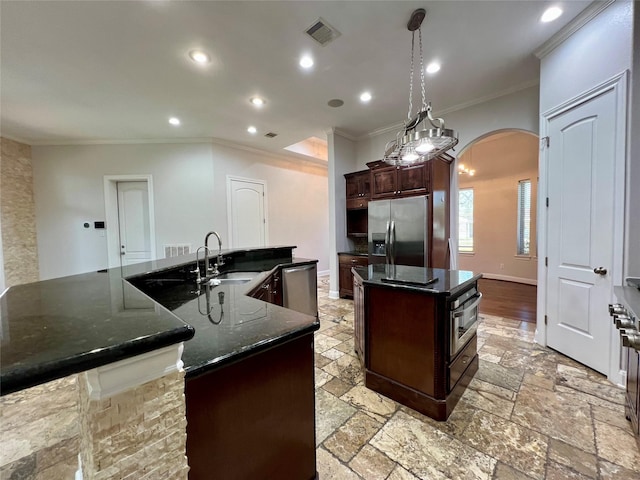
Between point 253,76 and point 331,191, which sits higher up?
point 253,76

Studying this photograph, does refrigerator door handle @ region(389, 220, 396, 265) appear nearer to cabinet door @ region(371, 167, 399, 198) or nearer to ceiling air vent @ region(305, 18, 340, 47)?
cabinet door @ region(371, 167, 399, 198)

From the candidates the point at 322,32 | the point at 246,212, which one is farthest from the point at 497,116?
the point at 246,212

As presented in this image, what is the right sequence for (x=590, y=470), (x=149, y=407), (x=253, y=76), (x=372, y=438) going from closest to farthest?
1. (x=149, y=407)
2. (x=590, y=470)
3. (x=372, y=438)
4. (x=253, y=76)

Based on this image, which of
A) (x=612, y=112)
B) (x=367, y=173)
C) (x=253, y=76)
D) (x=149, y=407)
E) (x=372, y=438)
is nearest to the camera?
(x=149, y=407)

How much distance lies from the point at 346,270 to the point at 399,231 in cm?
127

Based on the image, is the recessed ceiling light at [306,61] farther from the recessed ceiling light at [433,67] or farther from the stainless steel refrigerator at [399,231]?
the stainless steel refrigerator at [399,231]

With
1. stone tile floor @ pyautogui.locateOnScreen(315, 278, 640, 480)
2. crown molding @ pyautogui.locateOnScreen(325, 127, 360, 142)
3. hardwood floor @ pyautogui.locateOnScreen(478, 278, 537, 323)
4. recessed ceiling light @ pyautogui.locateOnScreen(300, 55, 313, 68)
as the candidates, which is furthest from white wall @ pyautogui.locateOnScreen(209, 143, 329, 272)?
stone tile floor @ pyautogui.locateOnScreen(315, 278, 640, 480)

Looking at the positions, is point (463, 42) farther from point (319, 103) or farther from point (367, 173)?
point (367, 173)

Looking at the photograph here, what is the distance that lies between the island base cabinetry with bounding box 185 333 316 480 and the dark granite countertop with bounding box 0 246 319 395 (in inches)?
3.1

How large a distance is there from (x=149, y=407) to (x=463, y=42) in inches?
140

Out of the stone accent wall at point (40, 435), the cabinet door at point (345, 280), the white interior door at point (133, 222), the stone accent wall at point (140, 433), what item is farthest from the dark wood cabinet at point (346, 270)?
the stone accent wall at point (140, 433)

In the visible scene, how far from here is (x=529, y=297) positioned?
4.55 meters

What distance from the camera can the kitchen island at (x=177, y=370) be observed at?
1.82ft

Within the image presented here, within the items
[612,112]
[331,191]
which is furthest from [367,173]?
[612,112]
